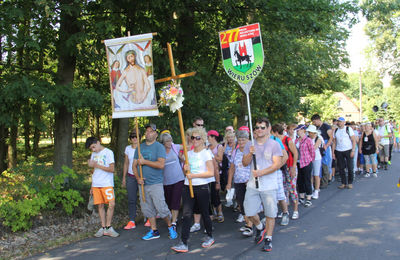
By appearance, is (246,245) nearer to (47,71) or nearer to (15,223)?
(15,223)

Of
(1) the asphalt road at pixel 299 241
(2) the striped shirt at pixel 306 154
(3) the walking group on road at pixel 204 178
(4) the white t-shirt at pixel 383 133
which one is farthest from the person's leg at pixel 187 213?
(4) the white t-shirt at pixel 383 133

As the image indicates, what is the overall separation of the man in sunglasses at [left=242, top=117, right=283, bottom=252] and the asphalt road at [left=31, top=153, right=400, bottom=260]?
1.63ft

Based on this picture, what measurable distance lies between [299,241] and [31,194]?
447 centimetres

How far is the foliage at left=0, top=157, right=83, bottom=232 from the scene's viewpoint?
5.96 metres

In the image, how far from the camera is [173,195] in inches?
260

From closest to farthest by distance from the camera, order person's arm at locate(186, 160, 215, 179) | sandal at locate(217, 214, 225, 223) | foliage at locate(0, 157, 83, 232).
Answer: person's arm at locate(186, 160, 215, 179), foliage at locate(0, 157, 83, 232), sandal at locate(217, 214, 225, 223)

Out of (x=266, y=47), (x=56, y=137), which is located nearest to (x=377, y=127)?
(x=266, y=47)

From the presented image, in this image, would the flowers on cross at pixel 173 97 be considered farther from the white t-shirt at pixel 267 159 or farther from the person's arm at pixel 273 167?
the person's arm at pixel 273 167

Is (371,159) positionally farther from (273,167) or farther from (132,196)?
(132,196)

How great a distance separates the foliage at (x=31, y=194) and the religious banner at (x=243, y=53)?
3.91 metres

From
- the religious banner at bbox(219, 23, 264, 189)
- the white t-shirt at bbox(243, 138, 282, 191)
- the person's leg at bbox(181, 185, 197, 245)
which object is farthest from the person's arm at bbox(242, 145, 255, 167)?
the religious banner at bbox(219, 23, 264, 189)

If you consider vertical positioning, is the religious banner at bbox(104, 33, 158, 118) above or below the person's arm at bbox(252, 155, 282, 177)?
above

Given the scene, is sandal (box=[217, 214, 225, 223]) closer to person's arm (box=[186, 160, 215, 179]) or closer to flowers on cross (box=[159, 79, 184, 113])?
person's arm (box=[186, 160, 215, 179])

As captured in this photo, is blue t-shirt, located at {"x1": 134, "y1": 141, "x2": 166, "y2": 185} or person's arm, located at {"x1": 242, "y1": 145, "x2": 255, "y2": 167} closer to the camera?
person's arm, located at {"x1": 242, "y1": 145, "x2": 255, "y2": 167}
